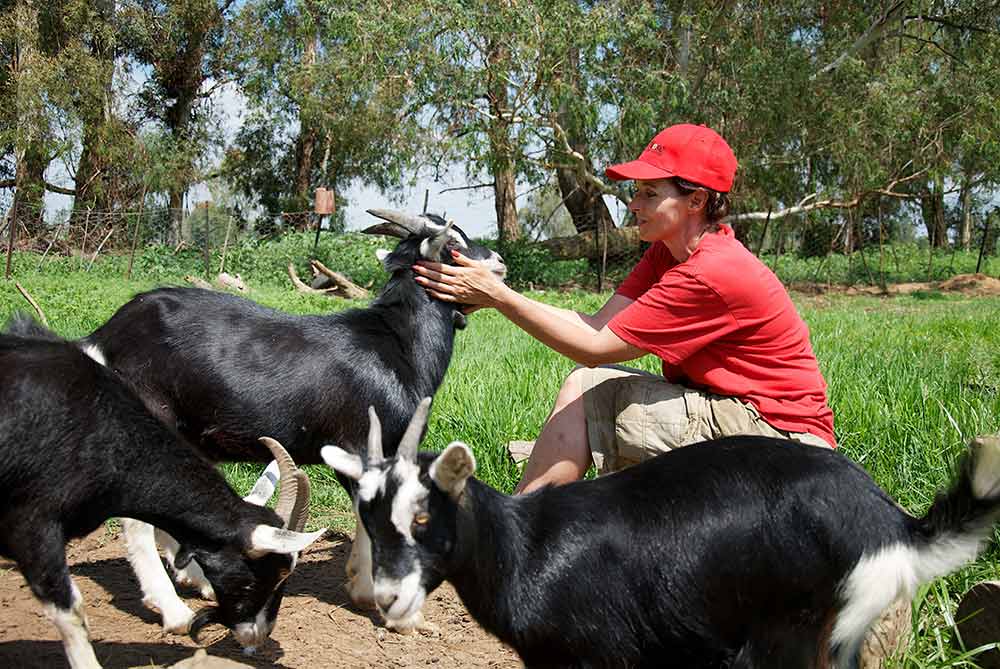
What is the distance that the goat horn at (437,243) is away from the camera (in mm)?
4430

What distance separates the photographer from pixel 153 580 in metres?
4.19

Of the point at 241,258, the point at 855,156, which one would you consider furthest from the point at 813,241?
the point at 241,258

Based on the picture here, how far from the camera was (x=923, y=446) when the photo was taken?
4.65 meters

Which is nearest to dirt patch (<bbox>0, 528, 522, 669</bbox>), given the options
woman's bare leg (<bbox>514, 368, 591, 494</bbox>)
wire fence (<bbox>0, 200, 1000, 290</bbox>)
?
woman's bare leg (<bbox>514, 368, 591, 494</bbox>)

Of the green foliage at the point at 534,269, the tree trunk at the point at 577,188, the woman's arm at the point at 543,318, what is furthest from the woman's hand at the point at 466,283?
the green foliage at the point at 534,269

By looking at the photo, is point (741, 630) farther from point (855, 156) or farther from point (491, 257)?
point (855, 156)

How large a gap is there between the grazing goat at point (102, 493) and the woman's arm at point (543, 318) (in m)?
1.10

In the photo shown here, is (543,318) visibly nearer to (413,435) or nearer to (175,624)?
(413,435)

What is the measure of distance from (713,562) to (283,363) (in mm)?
2313

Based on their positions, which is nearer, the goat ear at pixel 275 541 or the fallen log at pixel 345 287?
the goat ear at pixel 275 541

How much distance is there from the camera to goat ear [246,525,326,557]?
11.3 ft

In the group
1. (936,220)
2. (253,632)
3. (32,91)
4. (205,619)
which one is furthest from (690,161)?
(936,220)

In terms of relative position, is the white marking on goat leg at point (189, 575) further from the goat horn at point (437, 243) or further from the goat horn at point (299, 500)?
the goat horn at point (437, 243)

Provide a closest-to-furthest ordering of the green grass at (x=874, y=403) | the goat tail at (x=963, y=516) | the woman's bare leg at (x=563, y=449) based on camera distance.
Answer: the goat tail at (x=963, y=516) → the woman's bare leg at (x=563, y=449) → the green grass at (x=874, y=403)
